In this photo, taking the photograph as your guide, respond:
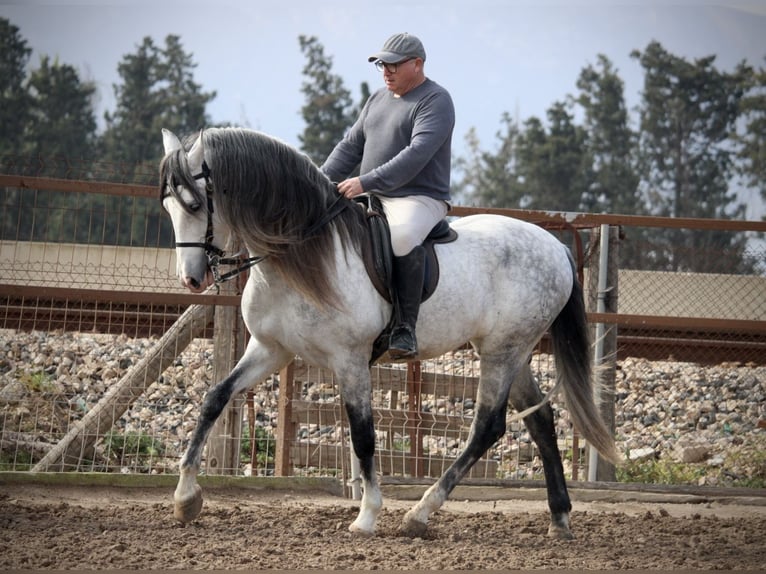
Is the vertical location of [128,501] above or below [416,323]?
below

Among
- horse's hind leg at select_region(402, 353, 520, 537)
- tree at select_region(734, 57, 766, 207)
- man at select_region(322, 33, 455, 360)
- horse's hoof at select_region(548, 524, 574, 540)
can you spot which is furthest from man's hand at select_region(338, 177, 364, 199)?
tree at select_region(734, 57, 766, 207)

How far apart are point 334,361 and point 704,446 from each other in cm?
543

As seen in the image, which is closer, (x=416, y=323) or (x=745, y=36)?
(x=416, y=323)

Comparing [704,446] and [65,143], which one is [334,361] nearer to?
[704,446]

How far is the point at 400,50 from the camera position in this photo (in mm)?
5785

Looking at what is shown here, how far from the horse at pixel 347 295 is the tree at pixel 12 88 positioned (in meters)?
32.1

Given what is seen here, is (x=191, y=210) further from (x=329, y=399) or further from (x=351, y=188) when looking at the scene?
(x=329, y=399)

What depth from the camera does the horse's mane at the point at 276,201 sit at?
16.9 feet

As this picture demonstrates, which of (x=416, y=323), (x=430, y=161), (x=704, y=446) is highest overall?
(x=430, y=161)

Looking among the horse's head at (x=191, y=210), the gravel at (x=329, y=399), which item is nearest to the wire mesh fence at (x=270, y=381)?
the gravel at (x=329, y=399)

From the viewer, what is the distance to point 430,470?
788 centimetres

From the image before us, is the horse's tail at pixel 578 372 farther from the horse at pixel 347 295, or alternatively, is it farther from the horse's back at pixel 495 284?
the horse's back at pixel 495 284

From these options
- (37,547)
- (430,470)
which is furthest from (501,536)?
(37,547)

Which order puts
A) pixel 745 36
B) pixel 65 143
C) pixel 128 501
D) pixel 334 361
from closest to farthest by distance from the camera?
1. pixel 334 361
2. pixel 128 501
3. pixel 745 36
4. pixel 65 143
